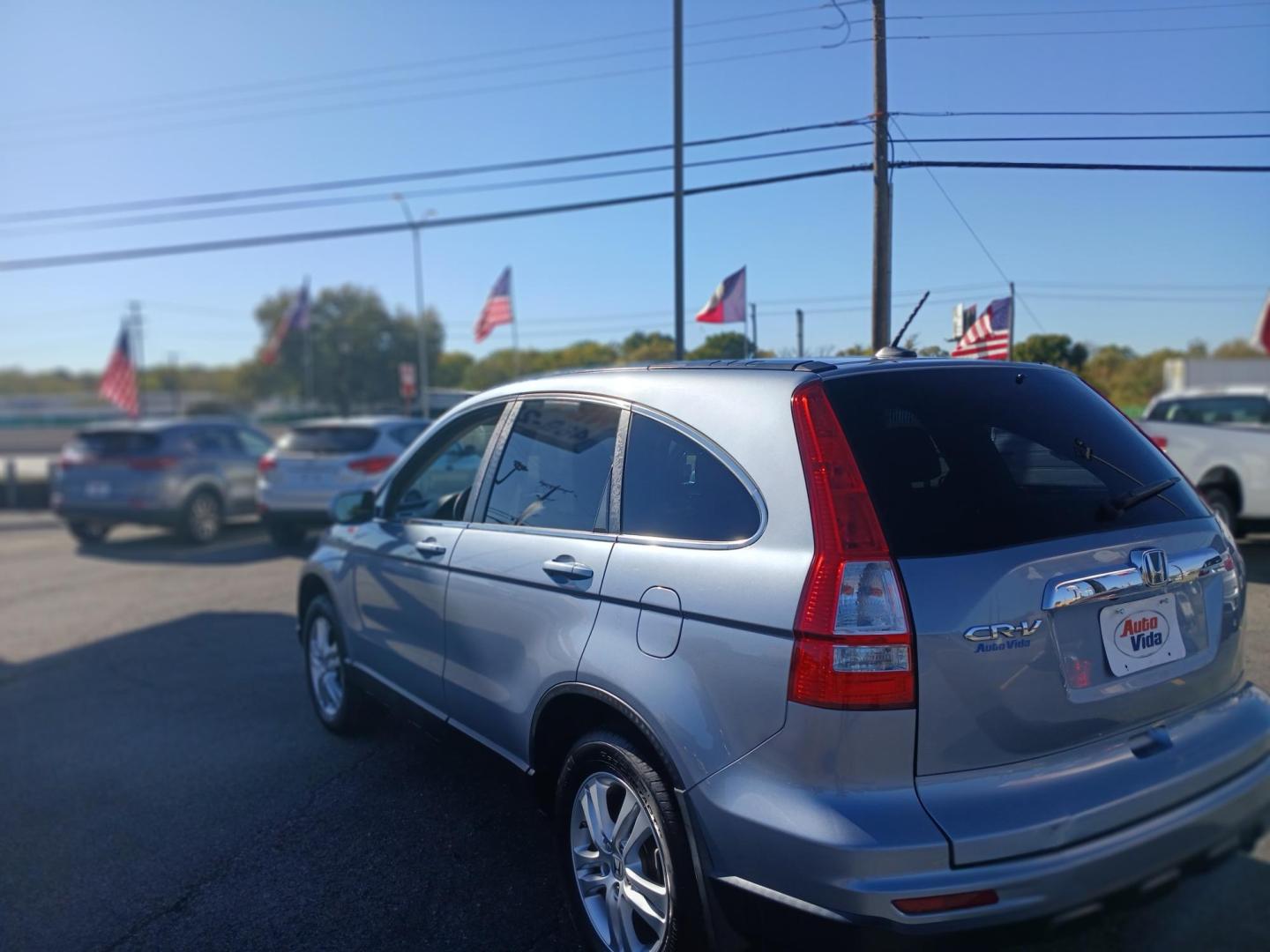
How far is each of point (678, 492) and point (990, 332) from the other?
3.51 m

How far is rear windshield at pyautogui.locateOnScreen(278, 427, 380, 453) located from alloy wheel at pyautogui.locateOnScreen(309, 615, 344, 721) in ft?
22.1

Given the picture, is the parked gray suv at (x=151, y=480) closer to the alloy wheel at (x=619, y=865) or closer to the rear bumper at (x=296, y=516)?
the rear bumper at (x=296, y=516)

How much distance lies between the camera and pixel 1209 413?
31.6ft

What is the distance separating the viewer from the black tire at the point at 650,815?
2.51 m

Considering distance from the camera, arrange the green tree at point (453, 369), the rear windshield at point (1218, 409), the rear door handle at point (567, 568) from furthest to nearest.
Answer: the green tree at point (453, 369) → the rear windshield at point (1218, 409) → the rear door handle at point (567, 568)

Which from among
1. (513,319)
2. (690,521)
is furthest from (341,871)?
(513,319)

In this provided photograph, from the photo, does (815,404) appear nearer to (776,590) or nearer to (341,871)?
(776,590)

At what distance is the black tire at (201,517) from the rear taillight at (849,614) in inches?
504

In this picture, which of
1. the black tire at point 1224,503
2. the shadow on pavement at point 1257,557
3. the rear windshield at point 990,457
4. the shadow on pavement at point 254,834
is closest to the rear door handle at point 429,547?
the shadow on pavement at point 254,834

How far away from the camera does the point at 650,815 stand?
2.63 metres

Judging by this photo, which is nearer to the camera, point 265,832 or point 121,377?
point 265,832

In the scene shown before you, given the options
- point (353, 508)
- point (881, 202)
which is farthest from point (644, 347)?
point (353, 508)

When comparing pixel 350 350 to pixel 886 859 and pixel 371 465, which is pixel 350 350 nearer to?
pixel 371 465

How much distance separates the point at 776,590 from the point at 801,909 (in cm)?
75
